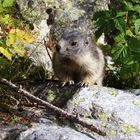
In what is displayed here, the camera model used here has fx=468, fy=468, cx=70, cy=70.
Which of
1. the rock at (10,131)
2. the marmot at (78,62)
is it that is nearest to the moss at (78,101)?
the marmot at (78,62)

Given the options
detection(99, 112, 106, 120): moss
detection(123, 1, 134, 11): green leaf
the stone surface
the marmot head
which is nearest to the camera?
the stone surface

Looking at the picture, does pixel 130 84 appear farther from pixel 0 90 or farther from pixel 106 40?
pixel 0 90

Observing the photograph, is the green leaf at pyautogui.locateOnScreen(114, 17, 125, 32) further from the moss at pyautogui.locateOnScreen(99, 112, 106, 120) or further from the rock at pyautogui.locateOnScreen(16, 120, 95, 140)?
the rock at pyautogui.locateOnScreen(16, 120, 95, 140)

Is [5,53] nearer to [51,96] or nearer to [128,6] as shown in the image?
[51,96]

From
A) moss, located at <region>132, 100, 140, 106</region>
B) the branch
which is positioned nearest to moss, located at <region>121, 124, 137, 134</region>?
the branch

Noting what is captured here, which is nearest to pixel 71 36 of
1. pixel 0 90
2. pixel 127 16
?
pixel 127 16

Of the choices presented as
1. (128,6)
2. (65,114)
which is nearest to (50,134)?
(65,114)

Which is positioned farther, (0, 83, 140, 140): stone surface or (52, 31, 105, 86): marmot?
(52, 31, 105, 86): marmot
